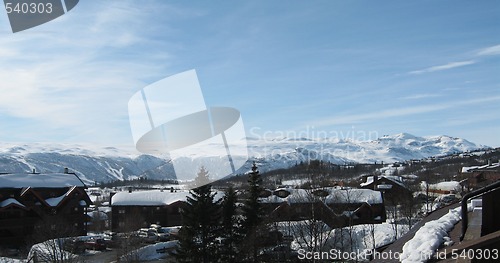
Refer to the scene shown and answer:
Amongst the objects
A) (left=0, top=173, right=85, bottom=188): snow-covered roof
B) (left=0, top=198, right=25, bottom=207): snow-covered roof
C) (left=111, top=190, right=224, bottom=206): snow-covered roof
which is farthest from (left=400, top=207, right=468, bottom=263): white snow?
(left=111, top=190, right=224, bottom=206): snow-covered roof

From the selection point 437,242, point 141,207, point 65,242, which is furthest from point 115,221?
point 437,242

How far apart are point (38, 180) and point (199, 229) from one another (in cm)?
2560

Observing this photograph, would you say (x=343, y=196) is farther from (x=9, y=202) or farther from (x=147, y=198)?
(x=9, y=202)

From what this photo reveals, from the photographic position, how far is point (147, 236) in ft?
127

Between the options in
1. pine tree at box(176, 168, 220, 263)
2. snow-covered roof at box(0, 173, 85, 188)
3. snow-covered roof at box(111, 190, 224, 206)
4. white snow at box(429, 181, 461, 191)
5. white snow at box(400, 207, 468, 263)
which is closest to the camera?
white snow at box(400, 207, 468, 263)

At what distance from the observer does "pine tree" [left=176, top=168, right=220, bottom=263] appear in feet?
68.8

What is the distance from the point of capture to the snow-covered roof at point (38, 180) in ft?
125

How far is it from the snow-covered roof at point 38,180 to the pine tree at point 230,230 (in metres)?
22.8

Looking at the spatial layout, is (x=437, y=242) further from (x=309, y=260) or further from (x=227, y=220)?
(x=309, y=260)

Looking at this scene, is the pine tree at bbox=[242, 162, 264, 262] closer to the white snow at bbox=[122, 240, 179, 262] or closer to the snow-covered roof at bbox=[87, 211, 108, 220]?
the white snow at bbox=[122, 240, 179, 262]

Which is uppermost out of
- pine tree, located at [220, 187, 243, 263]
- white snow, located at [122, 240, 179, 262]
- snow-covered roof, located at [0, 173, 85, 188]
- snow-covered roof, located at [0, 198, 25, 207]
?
snow-covered roof, located at [0, 173, 85, 188]

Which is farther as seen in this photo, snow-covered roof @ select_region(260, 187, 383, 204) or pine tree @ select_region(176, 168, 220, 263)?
snow-covered roof @ select_region(260, 187, 383, 204)

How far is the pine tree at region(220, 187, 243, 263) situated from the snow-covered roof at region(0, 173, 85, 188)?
22.8 metres

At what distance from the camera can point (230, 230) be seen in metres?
24.0
